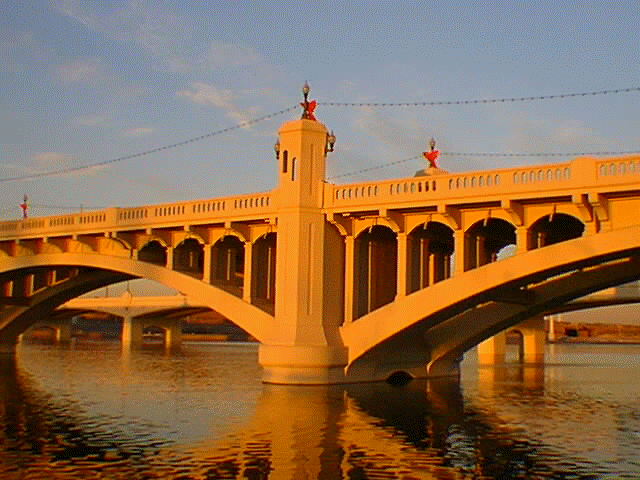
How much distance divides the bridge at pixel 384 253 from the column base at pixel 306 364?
2.5 inches

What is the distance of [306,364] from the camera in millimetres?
44656

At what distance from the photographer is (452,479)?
22406 millimetres

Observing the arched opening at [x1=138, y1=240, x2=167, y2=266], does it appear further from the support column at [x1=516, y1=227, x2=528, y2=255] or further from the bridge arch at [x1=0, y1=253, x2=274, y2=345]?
the support column at [x1=516, y1=227, x2=528, y2=255]

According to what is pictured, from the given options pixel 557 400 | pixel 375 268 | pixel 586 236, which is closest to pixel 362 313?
pixel 375 268

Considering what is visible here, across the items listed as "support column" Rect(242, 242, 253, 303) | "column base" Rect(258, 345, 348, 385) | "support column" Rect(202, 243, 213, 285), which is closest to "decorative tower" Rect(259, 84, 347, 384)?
"column base" Rect(258, 345, 348, 385)

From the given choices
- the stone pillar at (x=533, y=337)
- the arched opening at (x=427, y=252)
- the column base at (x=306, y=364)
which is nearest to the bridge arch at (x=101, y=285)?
the column base at (x=306, y=364)

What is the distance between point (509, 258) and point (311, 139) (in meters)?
13.4

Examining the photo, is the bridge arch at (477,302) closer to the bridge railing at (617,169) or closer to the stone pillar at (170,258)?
the bridge railing at (617,169)

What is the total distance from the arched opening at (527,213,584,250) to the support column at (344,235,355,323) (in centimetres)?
930

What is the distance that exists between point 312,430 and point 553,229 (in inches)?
716

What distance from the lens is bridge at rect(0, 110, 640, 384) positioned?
37812 millimetres

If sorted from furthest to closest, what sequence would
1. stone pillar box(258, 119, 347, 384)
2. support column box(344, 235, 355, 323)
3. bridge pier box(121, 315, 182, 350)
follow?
bridge pier box(121, 315, 182, 350), support column box(344, 235, 355, 323), stone pillar box(258, 119, 347, 384)

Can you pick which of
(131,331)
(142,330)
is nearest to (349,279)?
(131,331)

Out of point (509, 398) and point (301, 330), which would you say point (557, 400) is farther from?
point (301, 330)
